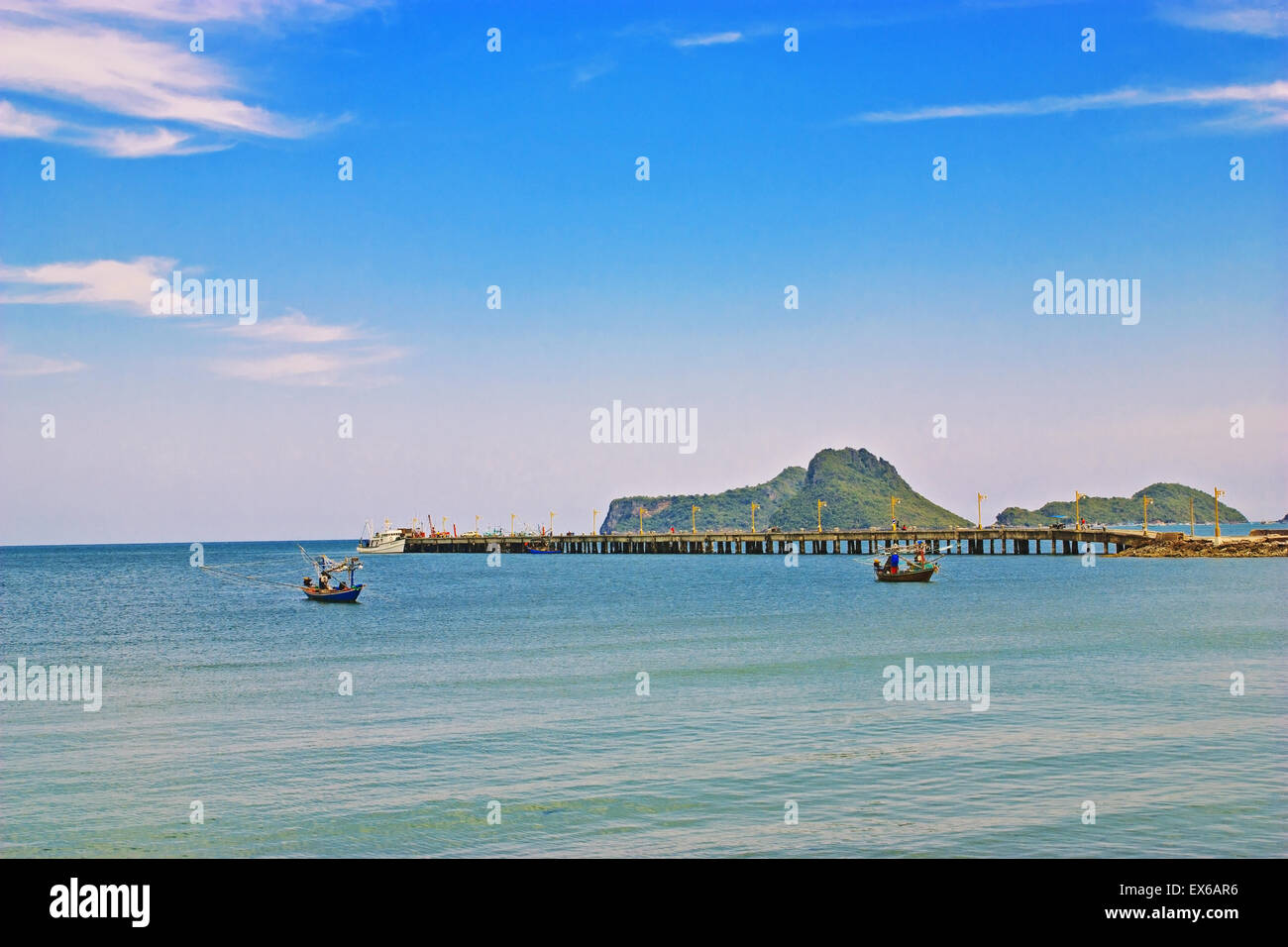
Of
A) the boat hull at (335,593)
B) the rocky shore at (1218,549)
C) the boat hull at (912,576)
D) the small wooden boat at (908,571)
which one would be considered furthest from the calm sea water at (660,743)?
the rocky shore at (1218,549)

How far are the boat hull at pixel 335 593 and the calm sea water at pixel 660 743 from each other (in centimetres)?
1787

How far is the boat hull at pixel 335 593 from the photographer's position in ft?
256

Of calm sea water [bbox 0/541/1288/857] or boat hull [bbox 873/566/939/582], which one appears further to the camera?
boat hull [bbox 873/566/939/582]

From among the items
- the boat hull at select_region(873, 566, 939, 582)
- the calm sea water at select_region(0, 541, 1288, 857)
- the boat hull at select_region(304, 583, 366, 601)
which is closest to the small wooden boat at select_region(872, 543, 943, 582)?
the boat hull at select_region(873, 566, 939, 582)

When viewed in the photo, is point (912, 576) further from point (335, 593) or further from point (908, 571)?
point (335, 593)

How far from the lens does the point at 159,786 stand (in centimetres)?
2248

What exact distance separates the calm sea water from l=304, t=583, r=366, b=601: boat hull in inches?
703

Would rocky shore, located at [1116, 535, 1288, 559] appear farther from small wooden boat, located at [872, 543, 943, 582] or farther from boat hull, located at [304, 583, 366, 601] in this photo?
boat hull, located at [304, 583, 366, 601]

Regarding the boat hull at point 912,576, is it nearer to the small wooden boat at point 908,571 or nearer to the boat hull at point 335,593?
the small wooden boat at point 908,571

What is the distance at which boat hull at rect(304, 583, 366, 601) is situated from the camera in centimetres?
7794

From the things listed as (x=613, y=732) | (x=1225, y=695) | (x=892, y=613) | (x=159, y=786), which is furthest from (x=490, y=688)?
(x=892, y=613)
